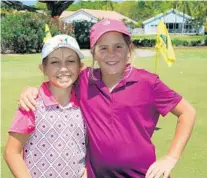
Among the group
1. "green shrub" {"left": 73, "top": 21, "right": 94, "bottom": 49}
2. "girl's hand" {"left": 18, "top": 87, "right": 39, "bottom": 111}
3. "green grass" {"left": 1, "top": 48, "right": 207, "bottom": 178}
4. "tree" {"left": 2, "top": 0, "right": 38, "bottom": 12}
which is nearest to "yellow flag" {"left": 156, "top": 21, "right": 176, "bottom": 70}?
"green grass" {"left": 1, "top": 48, "right": 207, "bottom": 178}

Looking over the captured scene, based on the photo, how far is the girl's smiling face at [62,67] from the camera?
2.29 meters

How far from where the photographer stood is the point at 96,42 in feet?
7.64

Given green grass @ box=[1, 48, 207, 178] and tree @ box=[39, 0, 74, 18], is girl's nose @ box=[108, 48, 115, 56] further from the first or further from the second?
tree @ box=[39, 0, 74, 18]

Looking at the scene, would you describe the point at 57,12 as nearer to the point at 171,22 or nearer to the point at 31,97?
the point at 31,97

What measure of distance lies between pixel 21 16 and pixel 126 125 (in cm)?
2165

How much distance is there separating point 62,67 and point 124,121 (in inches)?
16.4

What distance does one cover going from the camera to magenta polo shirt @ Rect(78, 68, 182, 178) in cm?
224

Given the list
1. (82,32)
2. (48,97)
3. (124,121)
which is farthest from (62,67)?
(82,32)

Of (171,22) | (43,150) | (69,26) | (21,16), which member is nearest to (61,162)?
(43,150)

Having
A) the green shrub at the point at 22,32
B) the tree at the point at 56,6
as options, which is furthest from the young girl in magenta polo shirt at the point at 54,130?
the tree at the point at 56,6

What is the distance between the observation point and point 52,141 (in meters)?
2.23

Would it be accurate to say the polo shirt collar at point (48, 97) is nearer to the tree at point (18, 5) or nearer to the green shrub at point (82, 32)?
the green shrub at point (82, 32)

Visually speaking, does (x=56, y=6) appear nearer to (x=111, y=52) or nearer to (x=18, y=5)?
(x=18, y=5)

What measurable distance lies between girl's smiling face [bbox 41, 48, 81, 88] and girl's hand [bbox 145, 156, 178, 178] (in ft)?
1.99
